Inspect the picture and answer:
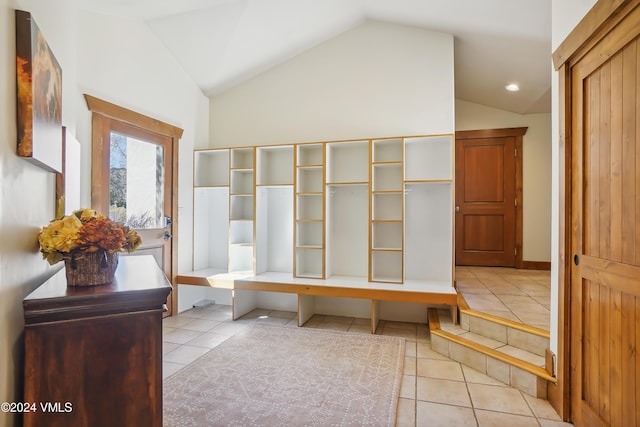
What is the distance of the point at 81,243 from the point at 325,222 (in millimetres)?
2642

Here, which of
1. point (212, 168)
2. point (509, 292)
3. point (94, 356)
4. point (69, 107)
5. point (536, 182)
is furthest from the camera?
point (536, 182)

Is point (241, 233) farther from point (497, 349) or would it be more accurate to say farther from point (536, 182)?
point (536, 182)

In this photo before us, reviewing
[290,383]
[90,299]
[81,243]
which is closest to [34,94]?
[81,243]

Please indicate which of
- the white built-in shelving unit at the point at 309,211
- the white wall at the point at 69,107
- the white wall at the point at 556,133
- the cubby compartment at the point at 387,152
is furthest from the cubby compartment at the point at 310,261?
the white wall at the point at 556,133

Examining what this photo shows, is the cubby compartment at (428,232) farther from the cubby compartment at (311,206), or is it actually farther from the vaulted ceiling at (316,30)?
the vaulted ceiling at (316,30)

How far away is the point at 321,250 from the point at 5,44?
3.24 metres

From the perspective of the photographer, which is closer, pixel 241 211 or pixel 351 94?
pixel 351 94

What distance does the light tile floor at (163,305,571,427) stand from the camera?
2.01 metres

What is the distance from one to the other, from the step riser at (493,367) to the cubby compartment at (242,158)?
117 inches

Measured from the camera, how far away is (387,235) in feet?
12.5

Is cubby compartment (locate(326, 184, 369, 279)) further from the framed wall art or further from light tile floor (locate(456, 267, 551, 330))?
the framed wall art

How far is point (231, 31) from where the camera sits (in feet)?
11.4

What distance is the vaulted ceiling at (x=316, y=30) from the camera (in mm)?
3002

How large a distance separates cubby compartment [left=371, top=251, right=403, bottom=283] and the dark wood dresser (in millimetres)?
2792
